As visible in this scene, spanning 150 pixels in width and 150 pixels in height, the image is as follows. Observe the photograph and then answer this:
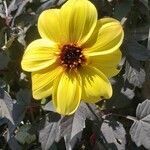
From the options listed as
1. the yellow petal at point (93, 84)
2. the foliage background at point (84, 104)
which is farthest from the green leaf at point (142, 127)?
the yellow petal at point (93, 84)

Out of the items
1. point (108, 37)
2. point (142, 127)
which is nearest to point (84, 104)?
point (142, 127)

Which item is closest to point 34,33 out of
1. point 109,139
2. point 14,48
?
point 14,48

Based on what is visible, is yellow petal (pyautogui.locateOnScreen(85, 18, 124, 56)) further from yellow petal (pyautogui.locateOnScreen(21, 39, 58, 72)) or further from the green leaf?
the green leaf

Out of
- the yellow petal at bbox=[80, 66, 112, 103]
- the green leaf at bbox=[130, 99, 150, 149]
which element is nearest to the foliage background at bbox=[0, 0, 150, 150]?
the green leaf at bbox=[130, 99, 150, 149]

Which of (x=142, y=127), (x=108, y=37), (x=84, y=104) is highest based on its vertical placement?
(x=108, y=37)

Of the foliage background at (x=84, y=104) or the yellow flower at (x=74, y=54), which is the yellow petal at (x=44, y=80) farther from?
the foliage background at (x=84, y=104)

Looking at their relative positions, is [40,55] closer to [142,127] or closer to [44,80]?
[44,80]
